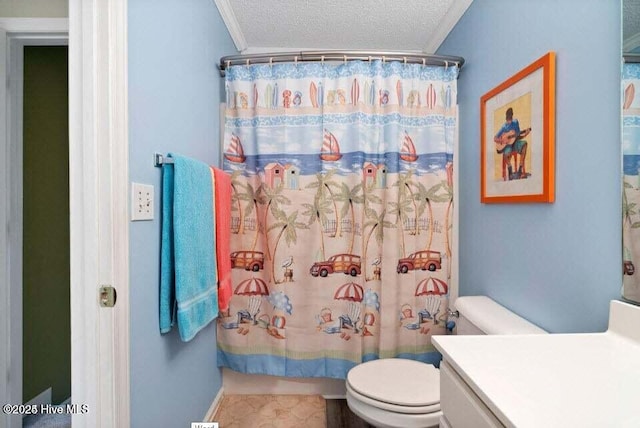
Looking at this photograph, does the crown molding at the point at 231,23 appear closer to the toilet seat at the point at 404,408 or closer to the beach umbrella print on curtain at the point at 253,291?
the beach umbrella print on curtain at the point at 253,291

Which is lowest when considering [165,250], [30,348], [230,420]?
[230,420]

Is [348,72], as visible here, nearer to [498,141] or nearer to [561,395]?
[498,141]

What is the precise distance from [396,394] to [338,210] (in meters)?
0.96

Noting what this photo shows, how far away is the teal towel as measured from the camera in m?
1.13

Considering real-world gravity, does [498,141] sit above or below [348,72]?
below

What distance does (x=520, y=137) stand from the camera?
127cm

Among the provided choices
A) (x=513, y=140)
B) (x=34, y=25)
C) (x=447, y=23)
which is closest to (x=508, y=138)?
(x=513, y=140)

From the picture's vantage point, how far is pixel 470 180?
5.67ft

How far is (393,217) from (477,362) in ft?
3.73

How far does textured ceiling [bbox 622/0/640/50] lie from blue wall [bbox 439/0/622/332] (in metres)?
0.02

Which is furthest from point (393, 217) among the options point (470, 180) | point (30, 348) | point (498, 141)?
point (30, 348)

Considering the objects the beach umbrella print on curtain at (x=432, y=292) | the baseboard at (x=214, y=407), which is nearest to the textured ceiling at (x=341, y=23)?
the beach umbrella print on curtain at (x=432, y=292)

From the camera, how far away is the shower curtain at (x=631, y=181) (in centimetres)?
80

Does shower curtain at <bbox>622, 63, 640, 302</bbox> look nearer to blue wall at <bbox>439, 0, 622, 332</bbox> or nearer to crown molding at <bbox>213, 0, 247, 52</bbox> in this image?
blue wall at <bbox>439, 0, 622, 332</bbox>
